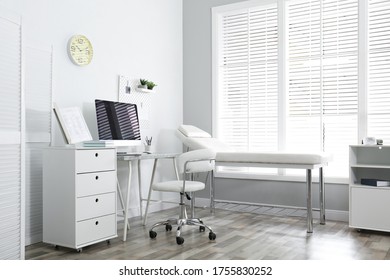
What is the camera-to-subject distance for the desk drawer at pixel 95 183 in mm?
2887

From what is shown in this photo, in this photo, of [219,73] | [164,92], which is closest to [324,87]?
[219,73]

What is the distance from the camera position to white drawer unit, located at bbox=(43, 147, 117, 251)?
287cm

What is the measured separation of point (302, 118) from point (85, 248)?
8.88 feet

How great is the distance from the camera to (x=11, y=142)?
2494mm

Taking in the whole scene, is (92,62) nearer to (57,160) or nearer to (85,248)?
(57,160)

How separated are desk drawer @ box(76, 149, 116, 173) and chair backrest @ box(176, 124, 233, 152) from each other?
1.10m

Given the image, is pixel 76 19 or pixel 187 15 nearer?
pixel 76 19

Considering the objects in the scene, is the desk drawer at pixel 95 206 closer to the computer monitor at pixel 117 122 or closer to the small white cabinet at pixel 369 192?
the computer monitor at pixel 117 122

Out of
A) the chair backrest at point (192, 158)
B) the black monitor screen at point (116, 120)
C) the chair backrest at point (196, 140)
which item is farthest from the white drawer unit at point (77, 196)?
the chair backrest at point (196, 140)

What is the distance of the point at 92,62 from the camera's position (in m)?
3.79

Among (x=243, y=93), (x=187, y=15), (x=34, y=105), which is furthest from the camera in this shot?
(x=187, y=15)

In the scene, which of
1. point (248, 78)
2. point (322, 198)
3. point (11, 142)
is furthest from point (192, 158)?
point (248, 78)

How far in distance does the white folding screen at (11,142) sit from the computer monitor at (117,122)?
975 mm

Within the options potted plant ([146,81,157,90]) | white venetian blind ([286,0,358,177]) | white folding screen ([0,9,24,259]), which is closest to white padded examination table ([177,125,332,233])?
white venetian blind ([286,0,358,177])
